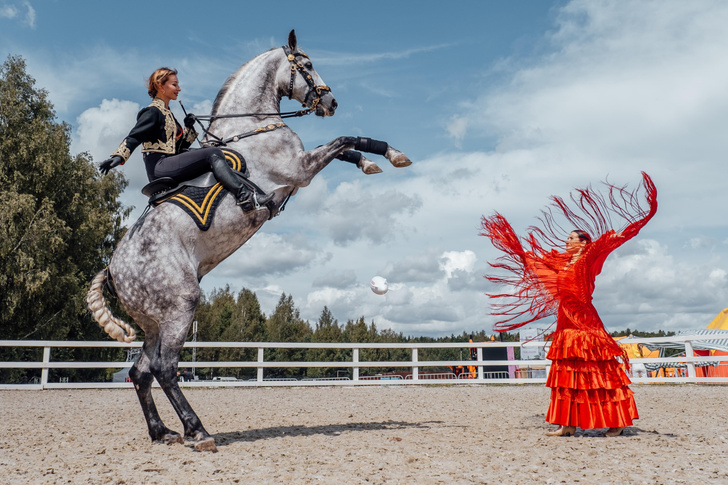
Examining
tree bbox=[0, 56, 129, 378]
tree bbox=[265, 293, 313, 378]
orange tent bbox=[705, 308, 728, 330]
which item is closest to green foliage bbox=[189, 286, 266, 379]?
tree bbox=[265, 293, 313, 378]

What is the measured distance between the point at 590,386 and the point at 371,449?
7.61 ft

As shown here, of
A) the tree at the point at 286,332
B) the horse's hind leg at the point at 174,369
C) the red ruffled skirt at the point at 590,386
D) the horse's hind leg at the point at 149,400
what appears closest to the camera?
the horse's hind leg at the point at 174,369

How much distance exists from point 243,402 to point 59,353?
20.3 meters

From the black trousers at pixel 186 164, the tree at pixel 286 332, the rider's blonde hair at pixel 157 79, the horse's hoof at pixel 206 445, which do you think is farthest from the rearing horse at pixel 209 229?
Answer: the tree at pixel 286 332

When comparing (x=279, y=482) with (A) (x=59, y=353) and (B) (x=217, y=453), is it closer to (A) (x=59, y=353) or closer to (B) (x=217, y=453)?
(B) (x=217, y=453)

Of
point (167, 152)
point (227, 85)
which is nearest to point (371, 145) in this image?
point (227, 85)

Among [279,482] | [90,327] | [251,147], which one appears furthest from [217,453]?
[90,327]

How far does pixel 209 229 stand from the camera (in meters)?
4.88

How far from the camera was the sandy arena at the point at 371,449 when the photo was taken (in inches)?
137

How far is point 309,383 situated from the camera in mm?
14492

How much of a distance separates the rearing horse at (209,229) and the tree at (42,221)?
17.1 meters

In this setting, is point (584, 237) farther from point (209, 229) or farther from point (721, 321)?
point (721, 321)

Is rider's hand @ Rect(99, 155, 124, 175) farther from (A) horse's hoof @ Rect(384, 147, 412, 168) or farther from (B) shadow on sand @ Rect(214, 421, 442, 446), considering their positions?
(B) shadow on sand @ Rect(214, 421, 442, 446)

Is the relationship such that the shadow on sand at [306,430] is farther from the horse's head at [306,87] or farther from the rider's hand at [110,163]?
the horse's head at [306,87]
